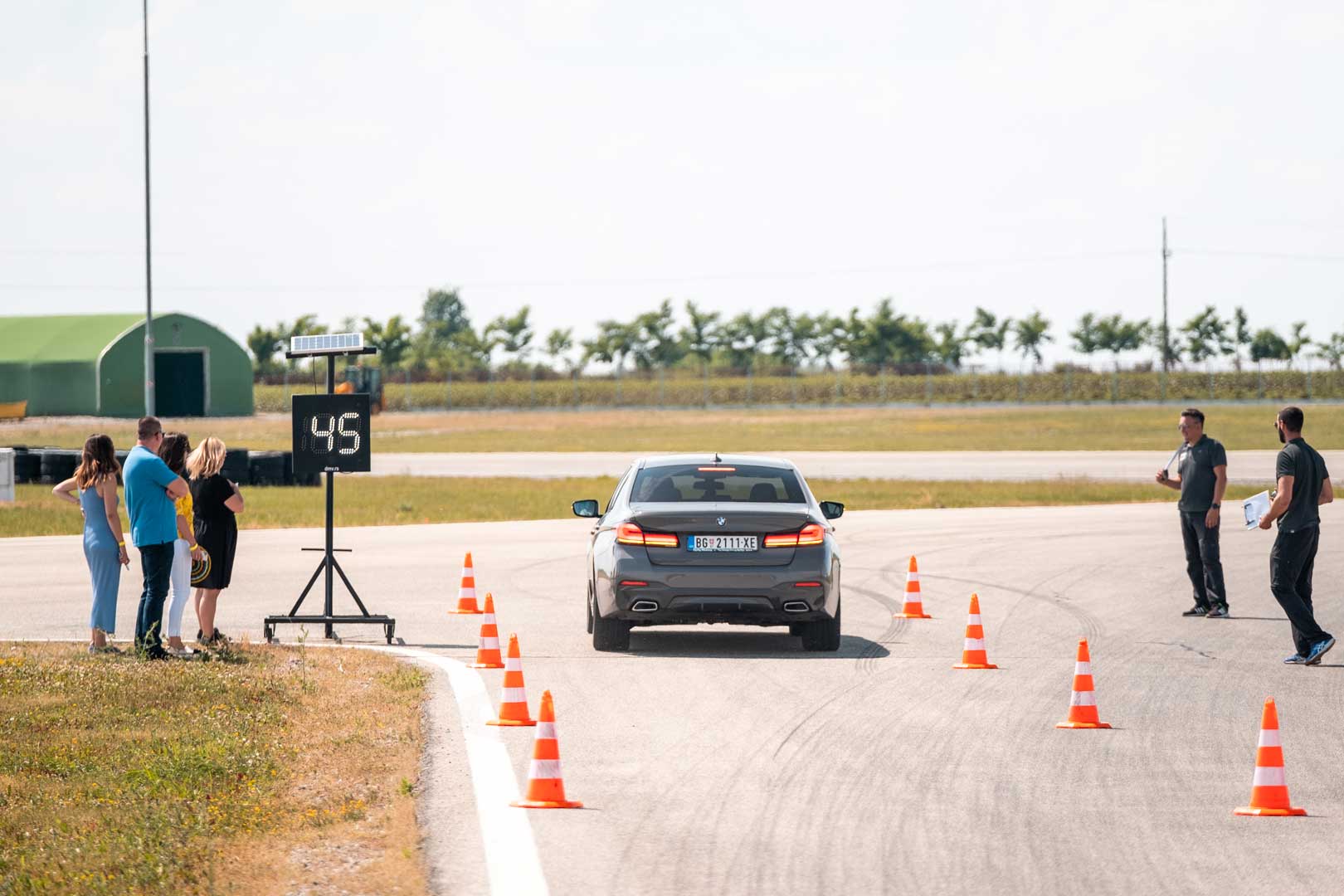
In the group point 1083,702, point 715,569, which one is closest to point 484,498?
point 715,569

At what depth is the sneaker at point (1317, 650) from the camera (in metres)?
12.9

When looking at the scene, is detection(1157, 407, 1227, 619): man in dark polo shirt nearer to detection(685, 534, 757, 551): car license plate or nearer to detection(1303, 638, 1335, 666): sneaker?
detection(1303, 638, 1335, 666): sneaker

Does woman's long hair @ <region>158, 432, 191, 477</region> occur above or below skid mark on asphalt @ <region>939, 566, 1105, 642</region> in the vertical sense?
above

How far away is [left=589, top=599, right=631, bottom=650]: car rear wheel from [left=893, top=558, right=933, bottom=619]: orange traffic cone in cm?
346

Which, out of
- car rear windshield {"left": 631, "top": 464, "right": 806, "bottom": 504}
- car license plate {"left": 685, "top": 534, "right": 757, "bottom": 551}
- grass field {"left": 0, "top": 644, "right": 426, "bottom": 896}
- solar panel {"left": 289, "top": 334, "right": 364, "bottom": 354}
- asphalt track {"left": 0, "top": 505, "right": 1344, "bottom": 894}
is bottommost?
asphalt track {"left": 0, "top": 505, "right": 1344, "bottom": 894}

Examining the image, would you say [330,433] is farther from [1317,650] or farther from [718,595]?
[1317,650]

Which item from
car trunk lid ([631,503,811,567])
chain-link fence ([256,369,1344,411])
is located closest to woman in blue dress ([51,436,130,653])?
car trunk lid ([631,503,811,567])

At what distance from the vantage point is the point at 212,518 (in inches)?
541

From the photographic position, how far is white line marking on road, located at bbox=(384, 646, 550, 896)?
6762 mm

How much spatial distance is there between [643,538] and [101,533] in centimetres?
406

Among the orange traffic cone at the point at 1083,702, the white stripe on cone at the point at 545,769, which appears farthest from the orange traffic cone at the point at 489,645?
the white stripe on cone at the point at 545,769

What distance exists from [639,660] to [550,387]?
91.5 m

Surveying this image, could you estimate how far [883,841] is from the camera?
7.43m

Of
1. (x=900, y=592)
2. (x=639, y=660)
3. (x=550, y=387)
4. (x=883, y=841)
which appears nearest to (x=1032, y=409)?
(x=550, y=387)
